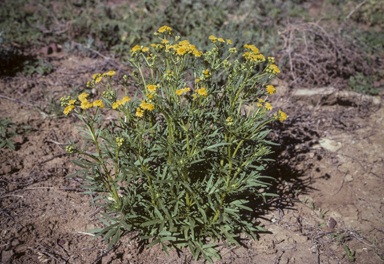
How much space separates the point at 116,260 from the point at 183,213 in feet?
2.94

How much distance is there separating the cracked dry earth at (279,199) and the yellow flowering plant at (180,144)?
1.47 feet

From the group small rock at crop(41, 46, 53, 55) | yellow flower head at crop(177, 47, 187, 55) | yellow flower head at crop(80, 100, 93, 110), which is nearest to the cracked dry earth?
small rock at crop(41, 46, 53, 55)

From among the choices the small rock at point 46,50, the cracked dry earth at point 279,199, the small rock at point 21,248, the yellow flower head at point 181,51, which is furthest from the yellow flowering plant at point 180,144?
the small rock at point 46,50

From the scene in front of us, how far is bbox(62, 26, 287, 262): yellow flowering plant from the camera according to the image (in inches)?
83.1

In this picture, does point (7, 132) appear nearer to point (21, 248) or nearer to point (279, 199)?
point (21, 248)

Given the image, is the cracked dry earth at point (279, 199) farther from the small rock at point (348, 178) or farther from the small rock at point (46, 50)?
the small rock at point (46, 50)

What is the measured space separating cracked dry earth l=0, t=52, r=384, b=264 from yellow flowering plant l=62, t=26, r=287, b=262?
0.45 m

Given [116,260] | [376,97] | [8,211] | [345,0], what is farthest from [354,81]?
[8,211]

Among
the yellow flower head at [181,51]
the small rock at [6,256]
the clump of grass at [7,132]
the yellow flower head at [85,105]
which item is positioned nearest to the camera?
the yellow flower head at [85,105]

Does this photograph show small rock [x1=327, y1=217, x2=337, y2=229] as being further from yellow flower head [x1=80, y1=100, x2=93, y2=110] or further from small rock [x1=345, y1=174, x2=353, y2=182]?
yellow flower head [x1=80, y1=100, x2=93, y2=110]

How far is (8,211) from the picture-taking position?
2.87m

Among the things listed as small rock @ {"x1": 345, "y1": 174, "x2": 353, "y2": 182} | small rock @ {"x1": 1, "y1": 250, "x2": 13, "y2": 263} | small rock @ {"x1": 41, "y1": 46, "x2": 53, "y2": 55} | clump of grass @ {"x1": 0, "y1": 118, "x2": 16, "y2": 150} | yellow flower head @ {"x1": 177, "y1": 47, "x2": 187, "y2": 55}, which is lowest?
small rock @ {"x1": 1, "y1": 250, "x2": 13, "y2": 263}

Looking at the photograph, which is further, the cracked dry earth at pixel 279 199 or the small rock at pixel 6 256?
the cracked dry earth at pixel 279 199

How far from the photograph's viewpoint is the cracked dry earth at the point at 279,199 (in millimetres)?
2699
